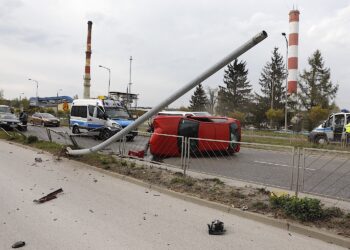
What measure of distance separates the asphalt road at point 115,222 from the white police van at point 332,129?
16929mm

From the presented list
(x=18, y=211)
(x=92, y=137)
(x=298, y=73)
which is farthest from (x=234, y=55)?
(x=298, y=73)

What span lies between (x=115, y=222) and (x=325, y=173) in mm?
4840

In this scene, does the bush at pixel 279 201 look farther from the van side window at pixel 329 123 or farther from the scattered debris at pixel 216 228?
the van side window at pixel 329 123

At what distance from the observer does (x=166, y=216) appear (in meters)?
6.41

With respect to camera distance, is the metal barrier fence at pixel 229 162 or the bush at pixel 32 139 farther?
the bush at pixel 32 139

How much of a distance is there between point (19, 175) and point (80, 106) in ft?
47.1

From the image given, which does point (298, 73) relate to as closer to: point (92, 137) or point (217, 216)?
point (92, 137)

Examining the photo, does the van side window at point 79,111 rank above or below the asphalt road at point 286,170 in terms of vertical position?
above

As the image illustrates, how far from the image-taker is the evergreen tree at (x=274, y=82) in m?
66.2

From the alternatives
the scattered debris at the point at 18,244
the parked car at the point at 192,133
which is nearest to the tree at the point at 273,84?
the parked car at the point at 192,133

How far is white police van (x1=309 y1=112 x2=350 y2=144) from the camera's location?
72.8 feet

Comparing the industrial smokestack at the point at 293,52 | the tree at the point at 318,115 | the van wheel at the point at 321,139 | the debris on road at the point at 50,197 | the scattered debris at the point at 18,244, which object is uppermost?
the industrial smokestack at the point at 293,52

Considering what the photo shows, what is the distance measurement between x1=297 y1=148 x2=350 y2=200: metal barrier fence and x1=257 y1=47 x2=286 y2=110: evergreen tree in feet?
191

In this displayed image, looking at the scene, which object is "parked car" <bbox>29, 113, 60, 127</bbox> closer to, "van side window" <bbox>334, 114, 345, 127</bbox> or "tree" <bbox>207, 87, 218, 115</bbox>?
"van side window" <bbox>334, 114, 345, 127</bbox>
